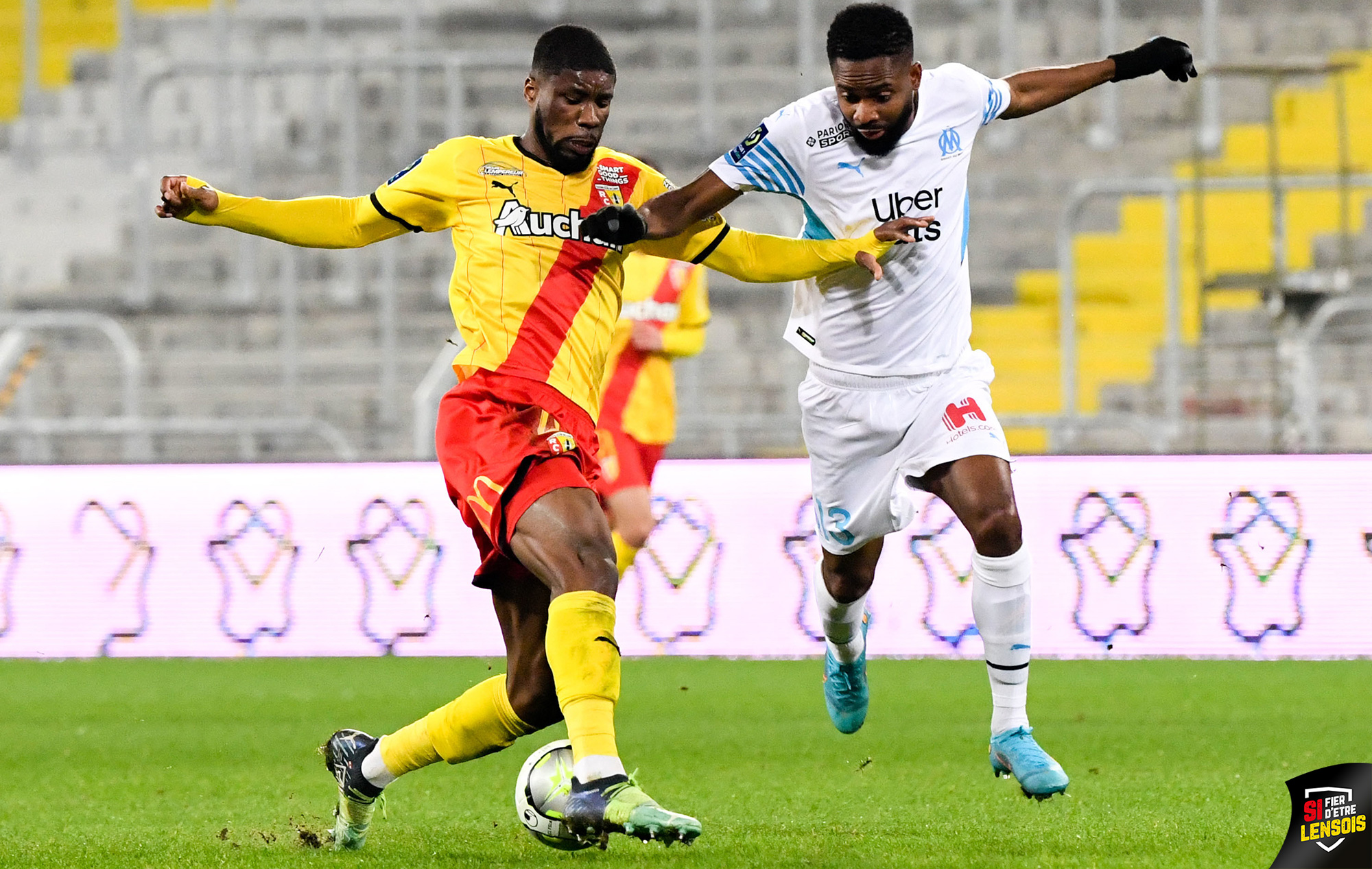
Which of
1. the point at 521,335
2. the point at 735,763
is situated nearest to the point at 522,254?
the point at 521,335

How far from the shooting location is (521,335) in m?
5.17

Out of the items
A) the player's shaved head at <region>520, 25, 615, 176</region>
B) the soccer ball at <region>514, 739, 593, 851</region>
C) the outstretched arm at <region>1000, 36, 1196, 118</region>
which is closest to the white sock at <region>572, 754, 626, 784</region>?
the soccer ball at <region>514, 739, 593, 851</region>

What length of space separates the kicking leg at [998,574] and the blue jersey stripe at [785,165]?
106cm

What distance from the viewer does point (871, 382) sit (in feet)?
20.3

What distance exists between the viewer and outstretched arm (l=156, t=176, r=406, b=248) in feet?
17.4

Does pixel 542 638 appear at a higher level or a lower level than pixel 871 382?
lower

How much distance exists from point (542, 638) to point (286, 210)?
1.46 m

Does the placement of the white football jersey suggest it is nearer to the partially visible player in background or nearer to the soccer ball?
the soccer ball

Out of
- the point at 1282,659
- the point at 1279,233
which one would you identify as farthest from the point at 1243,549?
the point at 1279,233

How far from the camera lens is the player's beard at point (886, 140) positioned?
5.96m

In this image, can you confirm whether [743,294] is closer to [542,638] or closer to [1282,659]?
[1282,659]

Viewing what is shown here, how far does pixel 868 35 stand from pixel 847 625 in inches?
88.7

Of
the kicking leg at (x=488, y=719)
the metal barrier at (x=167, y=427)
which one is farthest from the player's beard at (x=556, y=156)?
the metal barrier at (x=167, y=427)

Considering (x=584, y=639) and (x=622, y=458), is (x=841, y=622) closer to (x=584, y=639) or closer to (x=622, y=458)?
A: (x=622, y=458)
